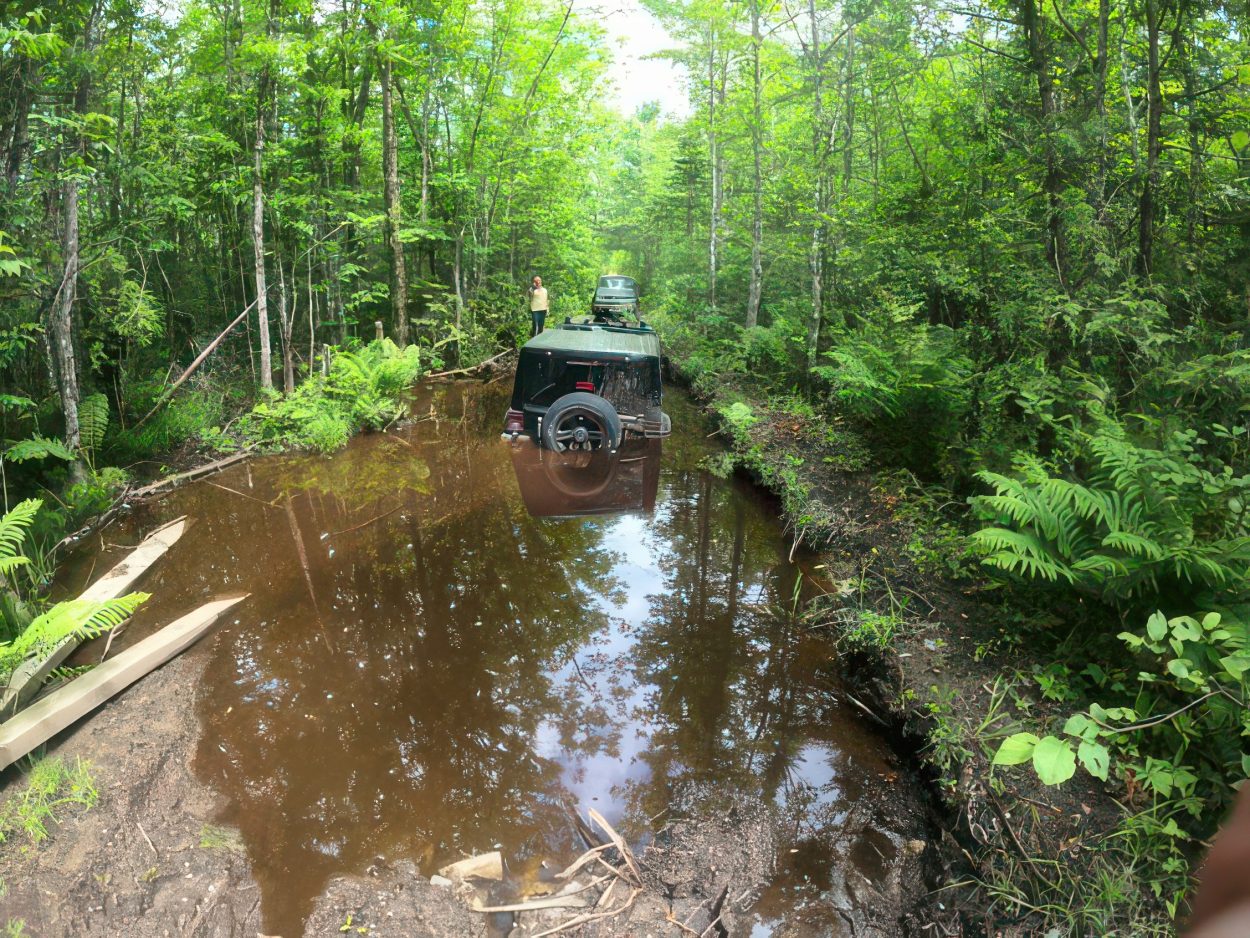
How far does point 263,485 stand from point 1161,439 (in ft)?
30.9

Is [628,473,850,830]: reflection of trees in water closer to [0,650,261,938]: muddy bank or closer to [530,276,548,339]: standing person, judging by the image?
[0,650,261,938]: muddy bank

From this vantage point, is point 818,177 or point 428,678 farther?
point 818,177

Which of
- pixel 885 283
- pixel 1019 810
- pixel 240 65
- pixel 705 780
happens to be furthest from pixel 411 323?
pixel 1019 810

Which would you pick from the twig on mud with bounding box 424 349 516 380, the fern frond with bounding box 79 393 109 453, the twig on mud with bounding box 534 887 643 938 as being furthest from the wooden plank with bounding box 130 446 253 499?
the twig on mud with bounding box 534 887 643 938

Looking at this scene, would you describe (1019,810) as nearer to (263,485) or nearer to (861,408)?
(861,408)

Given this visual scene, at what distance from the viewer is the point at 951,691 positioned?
4277 millimetres

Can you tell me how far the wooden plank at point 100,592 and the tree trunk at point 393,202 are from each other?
308 inches

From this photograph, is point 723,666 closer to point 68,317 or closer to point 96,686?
point 96,686

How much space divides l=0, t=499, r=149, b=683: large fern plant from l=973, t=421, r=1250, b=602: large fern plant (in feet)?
18.9

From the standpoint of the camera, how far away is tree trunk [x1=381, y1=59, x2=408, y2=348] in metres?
13.0

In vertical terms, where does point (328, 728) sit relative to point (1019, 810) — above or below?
below

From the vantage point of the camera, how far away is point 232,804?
384 cm

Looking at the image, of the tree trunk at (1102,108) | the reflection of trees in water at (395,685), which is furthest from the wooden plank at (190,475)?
the tree trunk at (1102,108)

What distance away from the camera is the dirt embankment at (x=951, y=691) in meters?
3.20
